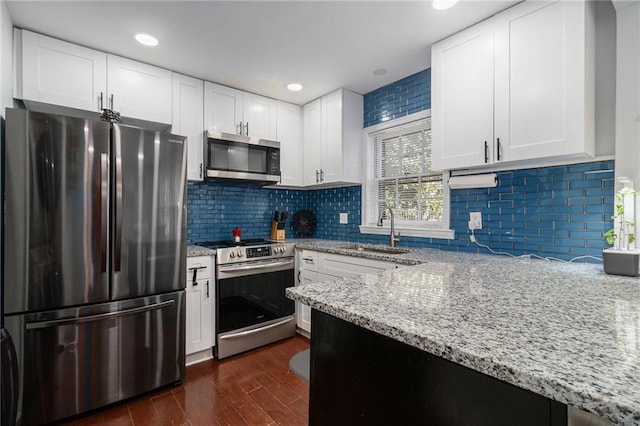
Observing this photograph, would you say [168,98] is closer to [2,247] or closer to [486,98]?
[2,247]

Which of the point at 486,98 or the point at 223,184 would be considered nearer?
the point at 486,98

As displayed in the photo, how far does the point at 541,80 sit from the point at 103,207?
271 cm

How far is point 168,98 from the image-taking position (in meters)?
2.67

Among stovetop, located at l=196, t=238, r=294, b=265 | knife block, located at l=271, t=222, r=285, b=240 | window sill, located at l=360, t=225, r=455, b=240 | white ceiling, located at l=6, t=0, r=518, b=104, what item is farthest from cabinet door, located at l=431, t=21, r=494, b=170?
knife block, located at l=271, t=222, r=285, b=240

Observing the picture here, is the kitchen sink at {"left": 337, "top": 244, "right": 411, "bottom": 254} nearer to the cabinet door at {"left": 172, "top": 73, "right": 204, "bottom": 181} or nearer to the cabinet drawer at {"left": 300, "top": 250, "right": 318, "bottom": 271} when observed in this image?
the cabinet drawer at {"left": 300, "top": 250, "right": 318, "bottom": 271}

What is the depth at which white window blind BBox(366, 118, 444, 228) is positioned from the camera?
108 inches

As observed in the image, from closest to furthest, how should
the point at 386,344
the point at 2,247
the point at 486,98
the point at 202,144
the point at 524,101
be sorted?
the point at 386,344, the point at 2,247, the point at 524,101, the point at 486,98, the point at 202,144

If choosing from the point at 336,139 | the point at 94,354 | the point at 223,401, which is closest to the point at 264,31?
the point at 336,139

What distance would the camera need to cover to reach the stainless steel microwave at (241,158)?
9.26 feet

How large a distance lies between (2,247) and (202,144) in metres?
1.58

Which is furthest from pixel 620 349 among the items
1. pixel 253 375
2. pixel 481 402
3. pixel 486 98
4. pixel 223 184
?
pixel 223 184

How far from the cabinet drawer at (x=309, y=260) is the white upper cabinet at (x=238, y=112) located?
1318 mm

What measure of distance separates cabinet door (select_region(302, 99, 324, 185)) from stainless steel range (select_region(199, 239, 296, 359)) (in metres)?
0.86

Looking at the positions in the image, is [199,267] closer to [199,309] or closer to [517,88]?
[199,309]
